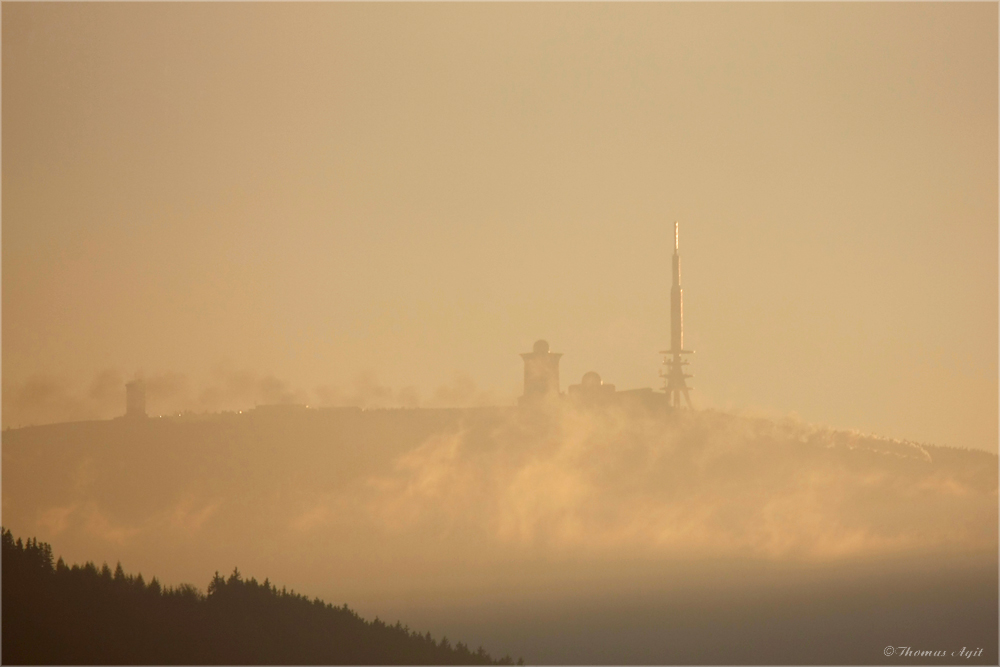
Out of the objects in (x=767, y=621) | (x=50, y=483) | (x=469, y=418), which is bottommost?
(x=767, y=621)

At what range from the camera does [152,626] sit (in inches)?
3182

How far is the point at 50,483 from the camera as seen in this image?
14475 cm

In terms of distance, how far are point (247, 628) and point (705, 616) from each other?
74.8 metres

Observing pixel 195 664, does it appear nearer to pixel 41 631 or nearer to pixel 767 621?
pixel 41 631

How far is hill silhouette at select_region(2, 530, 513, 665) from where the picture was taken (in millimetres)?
77812

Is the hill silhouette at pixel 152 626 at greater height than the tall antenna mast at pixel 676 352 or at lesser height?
lesser

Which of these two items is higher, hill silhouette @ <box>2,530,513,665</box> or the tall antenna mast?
the tall antenna mast

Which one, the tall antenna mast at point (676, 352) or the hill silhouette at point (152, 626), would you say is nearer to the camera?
the hill silhouette at point (152, 626)

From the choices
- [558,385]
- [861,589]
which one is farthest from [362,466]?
[861,589]

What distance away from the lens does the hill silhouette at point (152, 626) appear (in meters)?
77.8

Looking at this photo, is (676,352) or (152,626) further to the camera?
(676,352)

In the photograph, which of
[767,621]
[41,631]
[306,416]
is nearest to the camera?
[41,631]

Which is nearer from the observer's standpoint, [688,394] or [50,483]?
[50,483]

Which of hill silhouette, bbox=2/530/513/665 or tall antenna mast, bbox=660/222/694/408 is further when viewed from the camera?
tall antenna mast, bbox=660/222/694/408
